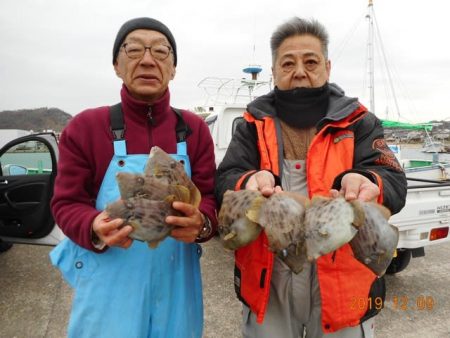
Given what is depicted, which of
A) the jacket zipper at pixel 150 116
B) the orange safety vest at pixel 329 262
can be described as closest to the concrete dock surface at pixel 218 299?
the orange safety vest at pixel 329 262

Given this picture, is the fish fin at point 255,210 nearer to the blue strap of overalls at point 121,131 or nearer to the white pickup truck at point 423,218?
the blue strap of overalls at point 121,131

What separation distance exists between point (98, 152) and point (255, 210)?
1010 mm

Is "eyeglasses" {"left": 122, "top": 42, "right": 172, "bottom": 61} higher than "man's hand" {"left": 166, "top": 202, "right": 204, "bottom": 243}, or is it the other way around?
"eyeglasses" {"left": 122, "top": 42, "right": 172, "bottom": 61}

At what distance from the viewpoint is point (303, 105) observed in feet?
7.29

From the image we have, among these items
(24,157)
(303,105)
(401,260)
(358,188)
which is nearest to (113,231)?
(358,188)

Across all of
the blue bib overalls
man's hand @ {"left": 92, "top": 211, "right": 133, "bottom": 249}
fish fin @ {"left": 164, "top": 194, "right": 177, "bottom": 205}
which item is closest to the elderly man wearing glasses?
the blue bib overalls

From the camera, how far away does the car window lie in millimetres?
5102

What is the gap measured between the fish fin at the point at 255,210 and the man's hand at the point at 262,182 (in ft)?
0.28

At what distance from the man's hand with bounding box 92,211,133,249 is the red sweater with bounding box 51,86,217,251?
0.54ft

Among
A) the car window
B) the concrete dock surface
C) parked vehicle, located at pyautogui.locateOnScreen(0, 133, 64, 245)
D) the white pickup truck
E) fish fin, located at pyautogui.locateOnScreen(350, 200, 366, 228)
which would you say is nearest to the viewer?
fish fin, located at pyautogui.locateOnScreen(350, 200, 366, 228)

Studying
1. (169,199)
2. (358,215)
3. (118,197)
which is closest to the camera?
(358,215)

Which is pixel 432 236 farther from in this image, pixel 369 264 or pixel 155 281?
pixel 155 281
